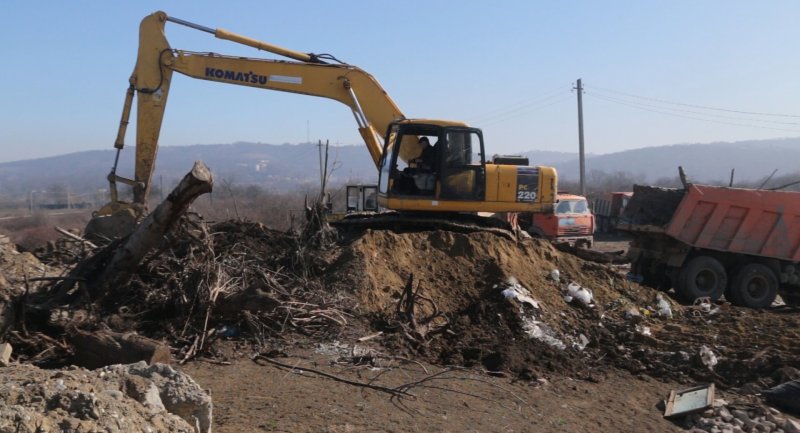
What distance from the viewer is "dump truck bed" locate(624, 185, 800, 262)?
46.7 ft

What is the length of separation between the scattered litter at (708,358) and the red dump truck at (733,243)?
529 centimetres

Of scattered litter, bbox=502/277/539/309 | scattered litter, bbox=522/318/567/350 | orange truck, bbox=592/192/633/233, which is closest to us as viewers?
scattered litter, bbox=522/318/567/350

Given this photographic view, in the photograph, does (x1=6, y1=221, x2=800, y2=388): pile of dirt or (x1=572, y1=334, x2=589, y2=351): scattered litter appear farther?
(x1=572, y1=334, x2=589, y2=351): scattered litter

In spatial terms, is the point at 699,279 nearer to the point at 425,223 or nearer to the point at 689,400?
the point at 425,223

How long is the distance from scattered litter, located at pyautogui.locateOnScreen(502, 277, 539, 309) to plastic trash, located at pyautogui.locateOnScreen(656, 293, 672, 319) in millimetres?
2524

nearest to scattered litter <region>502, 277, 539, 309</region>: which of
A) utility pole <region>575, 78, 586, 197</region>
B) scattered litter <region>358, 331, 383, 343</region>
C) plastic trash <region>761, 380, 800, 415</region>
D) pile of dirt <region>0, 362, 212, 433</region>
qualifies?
scattered litter <region>358, 331, 383, 343</region>

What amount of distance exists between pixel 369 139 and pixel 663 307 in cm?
576

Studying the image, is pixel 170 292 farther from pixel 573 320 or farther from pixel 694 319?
pixel 694 319

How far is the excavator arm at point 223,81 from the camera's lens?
12.6 metres

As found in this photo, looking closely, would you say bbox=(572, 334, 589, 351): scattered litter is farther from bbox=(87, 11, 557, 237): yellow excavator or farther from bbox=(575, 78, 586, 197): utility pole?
bbox=(575, 78, 586, 197): utility pole

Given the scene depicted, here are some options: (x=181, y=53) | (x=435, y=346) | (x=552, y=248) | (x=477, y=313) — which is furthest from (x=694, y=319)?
(x=181, y=53)

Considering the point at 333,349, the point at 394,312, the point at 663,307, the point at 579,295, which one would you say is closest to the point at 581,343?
the point at 579,295

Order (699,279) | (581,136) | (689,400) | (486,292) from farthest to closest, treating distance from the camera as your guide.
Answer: (581,136)
(699,279)
(486,292)
(689,400)

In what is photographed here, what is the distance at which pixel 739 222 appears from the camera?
47.2ft
